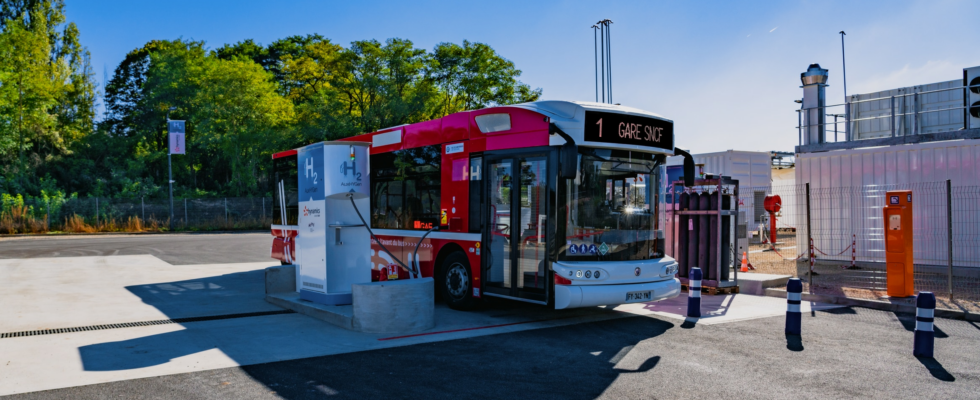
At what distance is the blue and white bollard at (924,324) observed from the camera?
24.0ft

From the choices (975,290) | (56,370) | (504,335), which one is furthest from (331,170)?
(975,290)

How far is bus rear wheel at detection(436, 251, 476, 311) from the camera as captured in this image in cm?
1027

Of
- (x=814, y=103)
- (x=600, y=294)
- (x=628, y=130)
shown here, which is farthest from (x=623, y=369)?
(x=814, y=103)

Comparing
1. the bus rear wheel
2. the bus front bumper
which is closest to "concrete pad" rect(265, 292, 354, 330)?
the bus rear wheel

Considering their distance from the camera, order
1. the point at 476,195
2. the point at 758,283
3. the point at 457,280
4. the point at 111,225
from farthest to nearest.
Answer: the point at 111,225 → the point at 758,283 → the point at 457,280 → the point at 476,195

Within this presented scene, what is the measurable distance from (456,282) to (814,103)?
1342 cm

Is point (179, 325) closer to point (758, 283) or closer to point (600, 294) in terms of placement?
point (600, 294)

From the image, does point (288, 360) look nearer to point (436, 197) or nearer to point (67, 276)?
point (436, 197)

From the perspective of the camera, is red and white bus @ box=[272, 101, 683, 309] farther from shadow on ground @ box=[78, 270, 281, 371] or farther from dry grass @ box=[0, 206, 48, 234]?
dry grass @ box=[0, 206, 48, 234]

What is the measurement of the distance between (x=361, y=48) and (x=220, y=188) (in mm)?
19461

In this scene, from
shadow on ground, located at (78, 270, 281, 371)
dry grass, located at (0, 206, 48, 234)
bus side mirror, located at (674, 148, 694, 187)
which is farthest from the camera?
dry grass, located at (0, 206, 48, 234)

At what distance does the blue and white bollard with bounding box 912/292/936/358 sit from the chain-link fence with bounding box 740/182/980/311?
17.1ft

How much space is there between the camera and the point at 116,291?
13.0m

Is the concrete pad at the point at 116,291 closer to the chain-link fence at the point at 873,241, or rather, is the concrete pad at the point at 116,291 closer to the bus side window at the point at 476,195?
the bus side window at the point at 476,195
